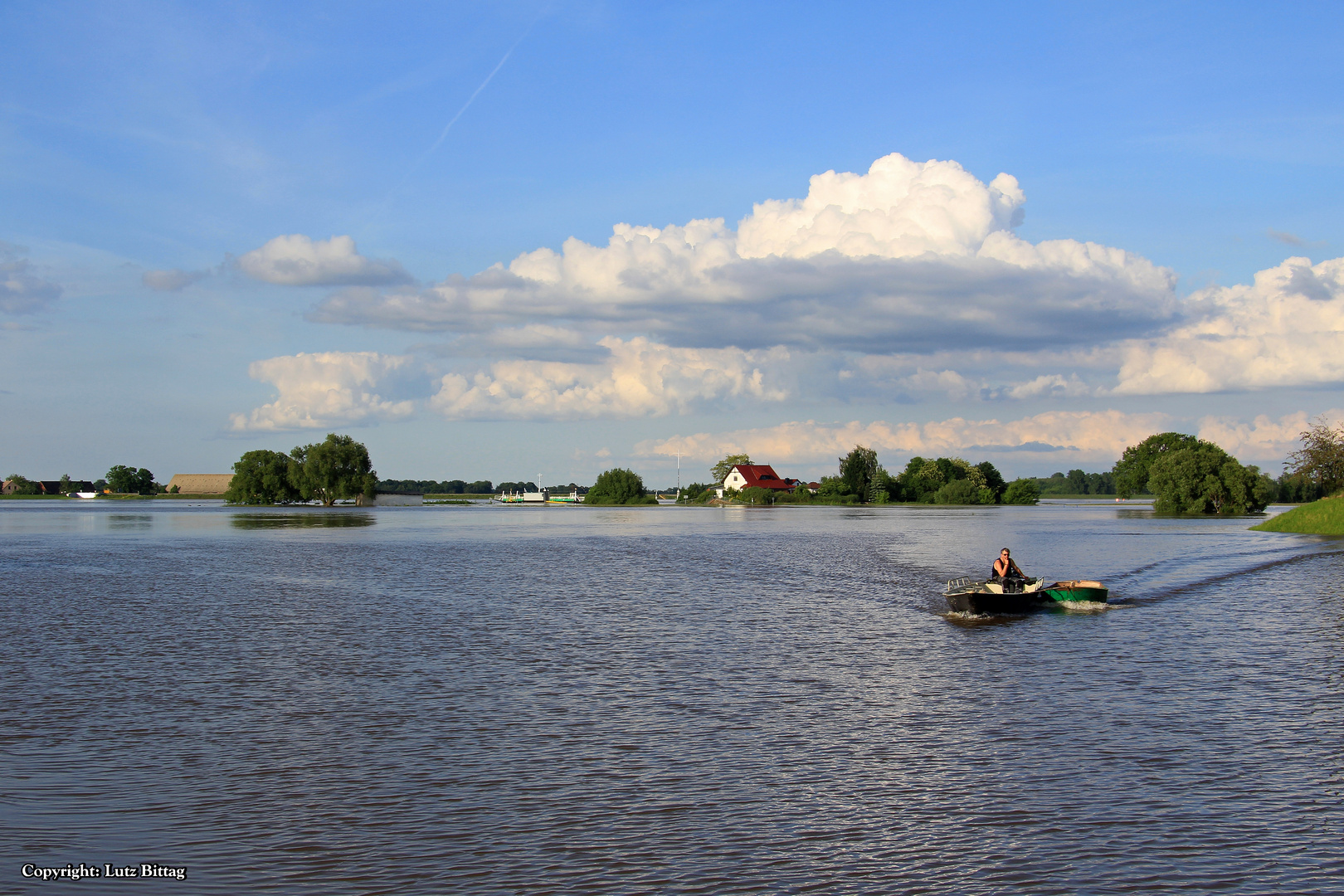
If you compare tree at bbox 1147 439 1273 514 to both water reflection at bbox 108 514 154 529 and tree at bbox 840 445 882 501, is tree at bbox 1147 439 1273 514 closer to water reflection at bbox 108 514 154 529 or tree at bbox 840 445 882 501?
tree at bbox 840 445 882 501

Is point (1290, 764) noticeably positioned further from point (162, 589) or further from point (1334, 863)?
point (162, 589)

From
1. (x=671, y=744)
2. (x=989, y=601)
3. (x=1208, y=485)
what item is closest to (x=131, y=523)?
(x=989, y=601)

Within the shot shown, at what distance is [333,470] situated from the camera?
158 metres

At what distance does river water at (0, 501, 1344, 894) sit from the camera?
9.95 metres

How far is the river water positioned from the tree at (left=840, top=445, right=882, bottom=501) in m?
146

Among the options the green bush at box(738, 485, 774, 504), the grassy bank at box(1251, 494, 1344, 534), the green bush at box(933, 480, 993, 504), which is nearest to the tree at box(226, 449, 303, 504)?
the green bush at box(738, 485, 774, 504)

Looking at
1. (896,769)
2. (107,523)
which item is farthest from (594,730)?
(107,523)

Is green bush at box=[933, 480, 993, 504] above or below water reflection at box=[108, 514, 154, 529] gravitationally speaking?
above

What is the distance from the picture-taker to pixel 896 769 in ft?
43.3

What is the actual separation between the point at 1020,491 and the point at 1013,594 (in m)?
169

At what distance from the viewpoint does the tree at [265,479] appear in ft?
538

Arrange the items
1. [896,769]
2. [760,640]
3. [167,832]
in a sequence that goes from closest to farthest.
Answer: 1. [167,832]
2. [896,769]
3. [760,640]

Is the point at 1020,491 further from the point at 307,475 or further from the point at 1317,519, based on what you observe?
the point at 307,475

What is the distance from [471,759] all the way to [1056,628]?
20480 millimetres
